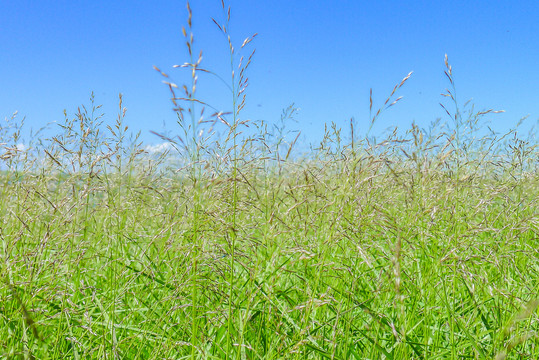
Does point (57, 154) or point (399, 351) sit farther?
point (57, 154)

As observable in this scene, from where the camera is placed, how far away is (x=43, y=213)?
2814mm

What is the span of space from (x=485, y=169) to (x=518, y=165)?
30 centimetres

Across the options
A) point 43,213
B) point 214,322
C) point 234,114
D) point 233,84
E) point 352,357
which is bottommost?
point 352,357

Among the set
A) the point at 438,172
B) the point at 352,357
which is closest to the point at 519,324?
the point at 352,357

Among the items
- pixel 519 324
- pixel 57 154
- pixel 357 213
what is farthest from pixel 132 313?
pixel 519 324

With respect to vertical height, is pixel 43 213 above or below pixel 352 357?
above

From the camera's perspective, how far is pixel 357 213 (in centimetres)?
243

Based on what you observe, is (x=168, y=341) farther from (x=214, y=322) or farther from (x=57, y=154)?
(x=57, y=154)

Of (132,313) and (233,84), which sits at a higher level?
(233,84)

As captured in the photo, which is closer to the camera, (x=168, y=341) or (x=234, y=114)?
(x=234, y=114)

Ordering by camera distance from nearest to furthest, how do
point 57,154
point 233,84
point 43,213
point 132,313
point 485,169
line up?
point 233,84 < point 132,313 < point 43,213 < point 57,154 < point 485,169

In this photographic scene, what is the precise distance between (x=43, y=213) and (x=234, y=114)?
1.86 m

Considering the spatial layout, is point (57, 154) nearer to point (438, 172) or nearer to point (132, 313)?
point (132, 313)

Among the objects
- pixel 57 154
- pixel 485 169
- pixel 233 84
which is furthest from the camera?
pixel 485 169
